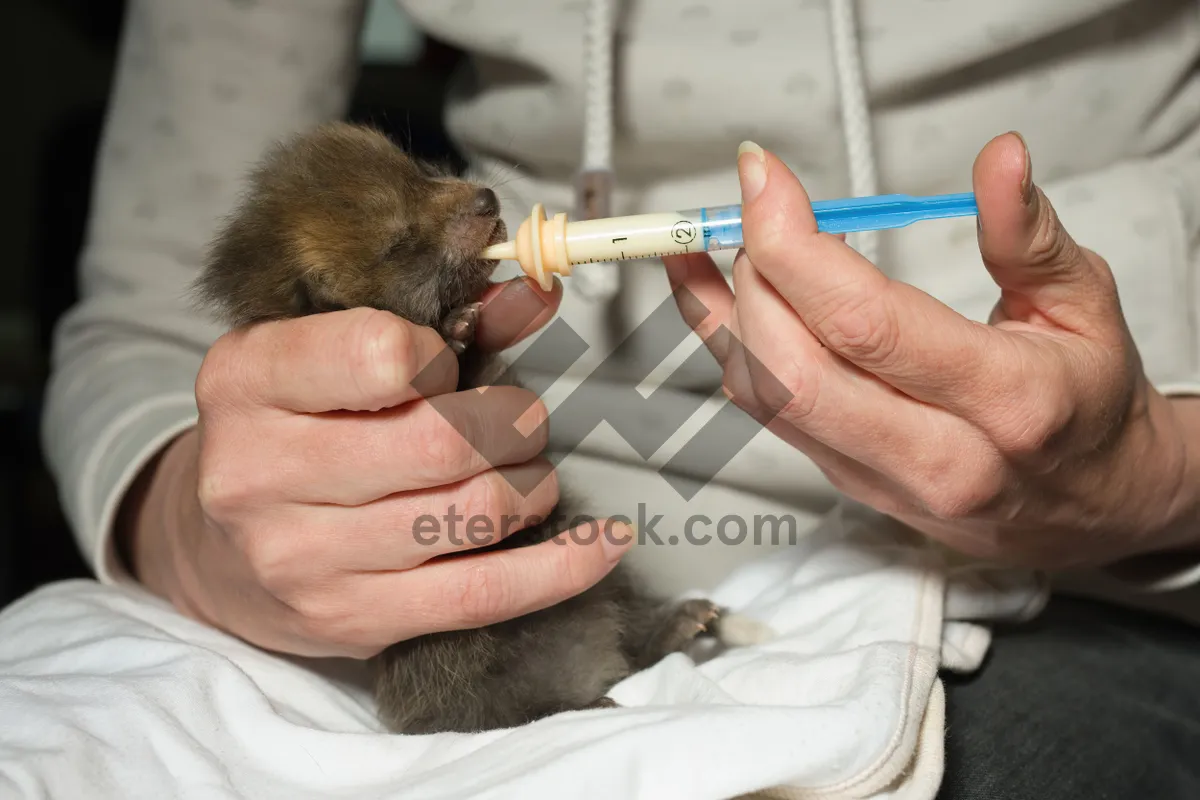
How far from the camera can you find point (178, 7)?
4.49 ft

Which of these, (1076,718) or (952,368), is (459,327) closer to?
(952,368)

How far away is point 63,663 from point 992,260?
3.23 feet

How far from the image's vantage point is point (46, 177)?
2332 millimetres

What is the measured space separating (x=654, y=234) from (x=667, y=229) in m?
0.01

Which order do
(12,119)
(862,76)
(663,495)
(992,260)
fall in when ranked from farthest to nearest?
(12,119) < (663,495) < (862,76) < (992,260)

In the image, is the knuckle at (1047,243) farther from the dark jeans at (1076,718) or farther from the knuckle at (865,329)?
the dark jeans at (1076,718)

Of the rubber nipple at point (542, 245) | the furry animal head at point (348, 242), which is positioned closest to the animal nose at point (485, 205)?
the furry animal head at point (348, 242)

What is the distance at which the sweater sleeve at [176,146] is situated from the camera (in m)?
1.32

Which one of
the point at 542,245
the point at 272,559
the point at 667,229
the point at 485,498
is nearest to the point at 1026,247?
the point at 667,229

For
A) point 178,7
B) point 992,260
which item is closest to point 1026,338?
point 992,260

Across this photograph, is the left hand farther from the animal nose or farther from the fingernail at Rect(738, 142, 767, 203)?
the animal nose

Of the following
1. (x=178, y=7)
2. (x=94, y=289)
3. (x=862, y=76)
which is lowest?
(x=94, y=289)

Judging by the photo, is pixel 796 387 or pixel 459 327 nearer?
pixel 796 387

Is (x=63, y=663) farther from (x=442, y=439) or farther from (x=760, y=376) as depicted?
(x=760, y=376)
